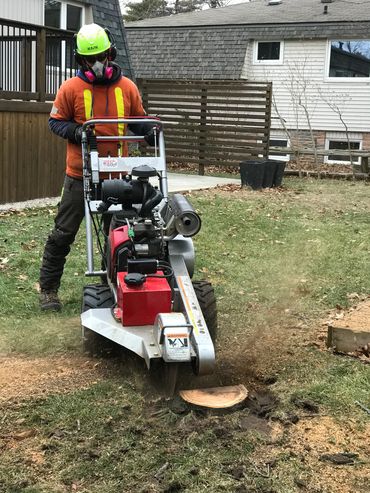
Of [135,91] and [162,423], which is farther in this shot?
[135,91]

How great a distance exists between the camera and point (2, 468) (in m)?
2.87

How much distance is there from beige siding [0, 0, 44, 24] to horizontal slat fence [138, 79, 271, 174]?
3671mm

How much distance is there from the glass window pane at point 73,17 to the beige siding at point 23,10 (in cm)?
112

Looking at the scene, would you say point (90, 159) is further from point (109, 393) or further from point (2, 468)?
point (2, 468)

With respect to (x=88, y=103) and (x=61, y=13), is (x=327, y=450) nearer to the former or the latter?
(x=88, y=103)

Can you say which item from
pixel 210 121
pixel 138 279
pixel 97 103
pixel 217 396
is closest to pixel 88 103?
pixel 97 103

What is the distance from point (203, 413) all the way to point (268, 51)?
21.0m

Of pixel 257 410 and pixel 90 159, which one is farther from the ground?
pixel 90 159

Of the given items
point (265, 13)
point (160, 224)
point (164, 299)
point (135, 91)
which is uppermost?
point (265, 13)

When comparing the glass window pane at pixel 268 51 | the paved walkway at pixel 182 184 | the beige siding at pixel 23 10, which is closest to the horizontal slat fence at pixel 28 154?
the paved walkway at pixel 182 184

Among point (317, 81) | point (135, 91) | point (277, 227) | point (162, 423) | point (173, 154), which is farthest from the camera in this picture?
point (317, 81)

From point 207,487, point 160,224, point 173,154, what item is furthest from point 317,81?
point 207,487

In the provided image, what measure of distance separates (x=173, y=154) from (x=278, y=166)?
13.0ft

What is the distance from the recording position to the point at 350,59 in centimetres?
2158
